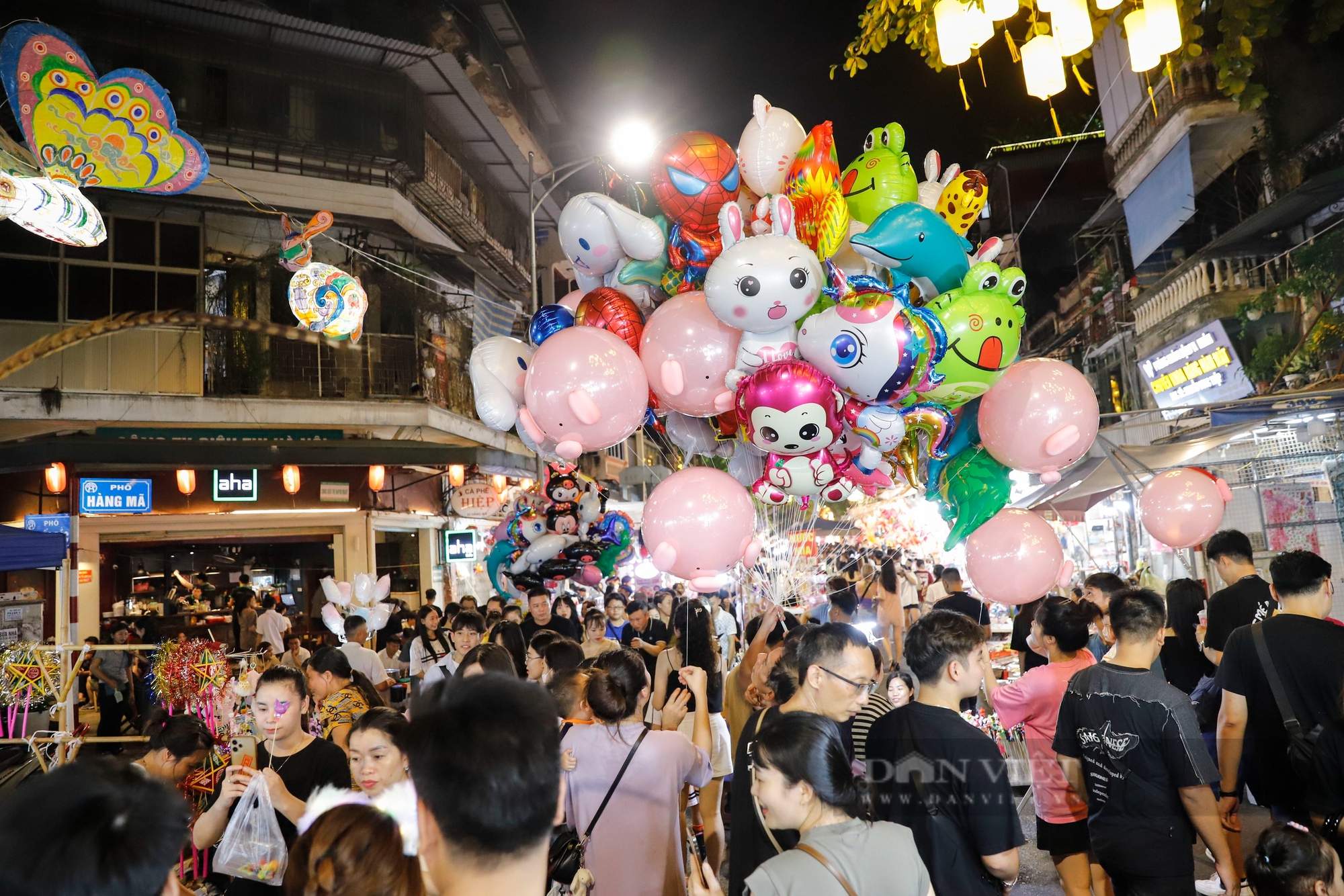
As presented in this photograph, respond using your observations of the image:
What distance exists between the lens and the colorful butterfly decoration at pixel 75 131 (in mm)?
6328

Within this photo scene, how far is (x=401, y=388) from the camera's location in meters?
16.2

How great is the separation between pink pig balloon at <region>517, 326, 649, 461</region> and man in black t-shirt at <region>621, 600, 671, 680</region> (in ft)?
16.1

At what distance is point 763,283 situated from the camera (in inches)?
149

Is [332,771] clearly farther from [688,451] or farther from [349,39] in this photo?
[349,39]

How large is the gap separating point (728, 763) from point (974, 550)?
71.8 inches

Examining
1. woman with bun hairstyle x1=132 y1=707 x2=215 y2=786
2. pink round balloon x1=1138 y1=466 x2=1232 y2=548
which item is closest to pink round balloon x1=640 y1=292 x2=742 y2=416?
woman with bun hairstyle x1=132 y1=707 x2=215 y2=786

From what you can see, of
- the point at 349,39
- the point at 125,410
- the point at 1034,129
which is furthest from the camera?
the point at 1034,129

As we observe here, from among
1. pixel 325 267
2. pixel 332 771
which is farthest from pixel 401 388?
pixel 332 771

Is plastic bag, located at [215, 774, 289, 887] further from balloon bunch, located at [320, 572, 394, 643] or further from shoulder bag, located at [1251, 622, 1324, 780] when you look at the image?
balloon bunch, located at [320, 572, 394, 643]

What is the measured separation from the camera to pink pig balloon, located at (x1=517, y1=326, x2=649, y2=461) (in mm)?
4090

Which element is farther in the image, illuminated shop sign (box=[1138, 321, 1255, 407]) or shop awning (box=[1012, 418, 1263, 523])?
illuminated shop sign (box=[1138, 321, 1255, 407])

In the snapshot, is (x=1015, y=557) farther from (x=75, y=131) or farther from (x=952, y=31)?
(x=75, y=131)

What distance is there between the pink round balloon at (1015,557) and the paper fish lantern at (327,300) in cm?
798

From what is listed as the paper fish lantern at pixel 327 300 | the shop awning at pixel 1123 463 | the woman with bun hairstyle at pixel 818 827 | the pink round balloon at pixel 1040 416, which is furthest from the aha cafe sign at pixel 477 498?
the woman with bun hairstyle at pixel 818 827
